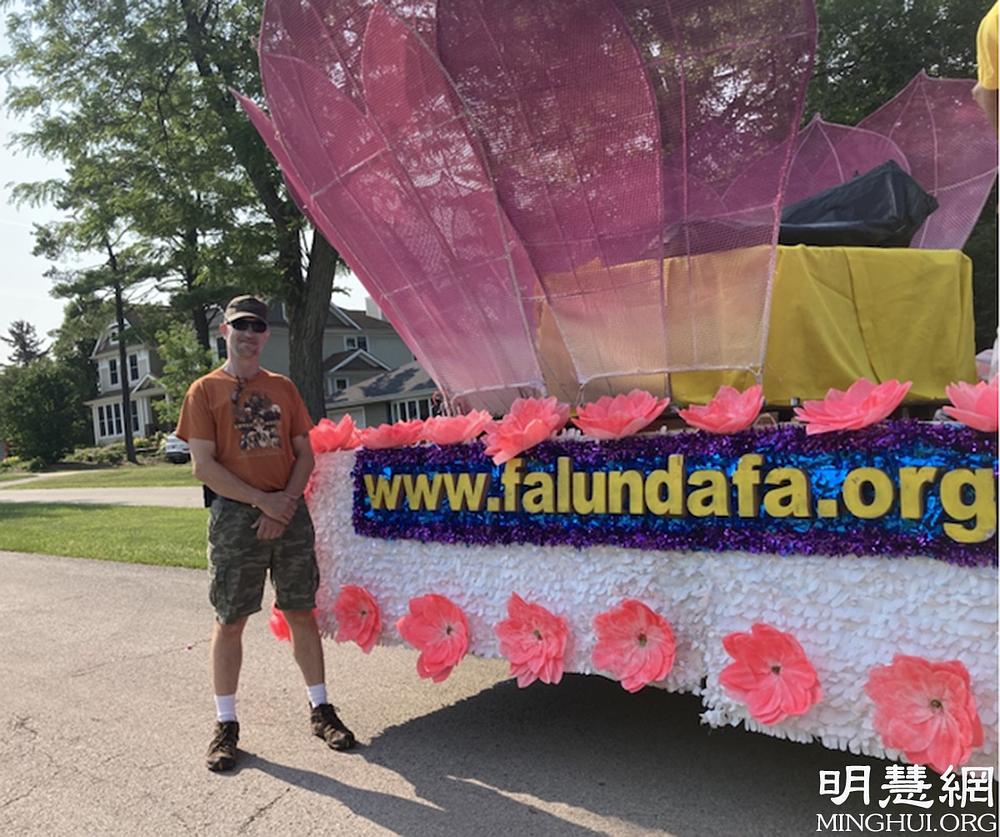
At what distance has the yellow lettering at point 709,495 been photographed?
2836 millimetres

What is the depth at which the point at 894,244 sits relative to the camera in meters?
4.39

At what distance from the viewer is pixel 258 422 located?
3660 millimetres

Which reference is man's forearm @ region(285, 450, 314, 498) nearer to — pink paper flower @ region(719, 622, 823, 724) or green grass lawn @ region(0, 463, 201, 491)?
pink paper flower @ region(719, 622, 823, 724)

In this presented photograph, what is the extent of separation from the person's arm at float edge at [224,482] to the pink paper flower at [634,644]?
4.67ft

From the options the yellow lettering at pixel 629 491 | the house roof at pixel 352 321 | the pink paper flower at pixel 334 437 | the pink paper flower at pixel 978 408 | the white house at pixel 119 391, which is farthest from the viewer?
the white house at pixel 119 391

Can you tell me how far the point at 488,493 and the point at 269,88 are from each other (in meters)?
2.12

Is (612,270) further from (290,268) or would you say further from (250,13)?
(250,13)

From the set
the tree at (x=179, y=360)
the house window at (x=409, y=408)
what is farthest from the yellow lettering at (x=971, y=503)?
the tree at (x=179, y=360)

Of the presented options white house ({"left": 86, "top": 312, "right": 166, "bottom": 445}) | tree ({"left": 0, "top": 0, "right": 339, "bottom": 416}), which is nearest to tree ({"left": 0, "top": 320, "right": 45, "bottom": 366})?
white house ({"left": 86, "top": 312, "right": 166, "bottom": 445})

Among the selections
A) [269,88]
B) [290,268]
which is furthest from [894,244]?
[290,268]

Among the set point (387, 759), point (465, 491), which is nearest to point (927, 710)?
point (465, 491)

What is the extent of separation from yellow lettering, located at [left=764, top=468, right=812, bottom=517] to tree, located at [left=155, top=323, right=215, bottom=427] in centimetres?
3123

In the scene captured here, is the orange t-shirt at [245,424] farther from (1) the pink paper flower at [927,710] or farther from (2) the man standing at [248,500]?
(1) the pink paper flower at [927,710]

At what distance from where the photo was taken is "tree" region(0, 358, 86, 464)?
4356 centimetres
